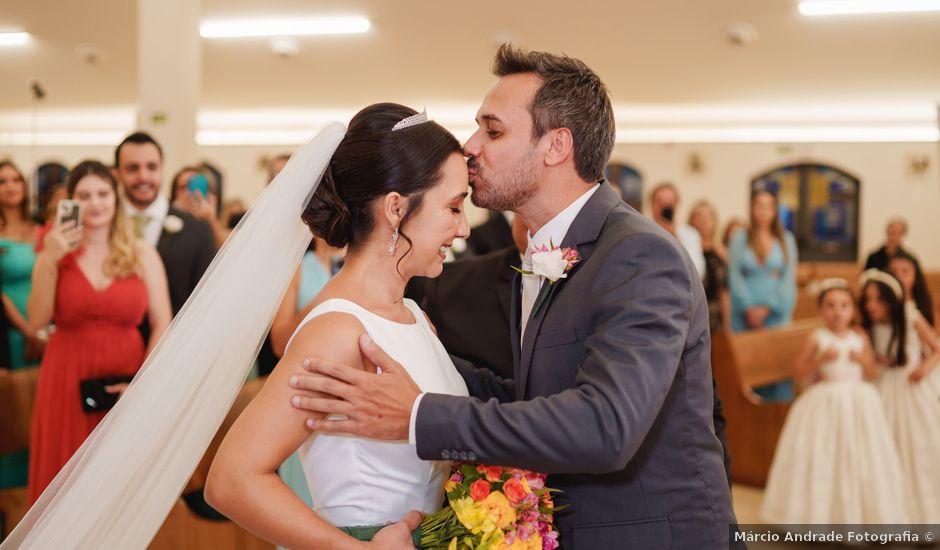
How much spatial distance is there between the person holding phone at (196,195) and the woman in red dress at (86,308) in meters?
0.84

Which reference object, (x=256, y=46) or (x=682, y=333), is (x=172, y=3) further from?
(x=682, y=333)

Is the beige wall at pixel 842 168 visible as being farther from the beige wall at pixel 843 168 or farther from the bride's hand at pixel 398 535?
the bride's hand at pixel 398 535

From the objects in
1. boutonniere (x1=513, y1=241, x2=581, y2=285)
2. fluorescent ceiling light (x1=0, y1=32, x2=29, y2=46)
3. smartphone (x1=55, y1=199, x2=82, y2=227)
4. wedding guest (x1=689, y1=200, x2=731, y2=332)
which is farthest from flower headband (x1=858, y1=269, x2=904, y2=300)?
fluorescent ceiling light (x1=0, y1=32, x2=29, y2=46)

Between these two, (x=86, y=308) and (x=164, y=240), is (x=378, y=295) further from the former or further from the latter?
(x=164, y=240)

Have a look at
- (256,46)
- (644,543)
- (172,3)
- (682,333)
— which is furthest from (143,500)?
(256,46)

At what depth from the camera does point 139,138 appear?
4.28 metres

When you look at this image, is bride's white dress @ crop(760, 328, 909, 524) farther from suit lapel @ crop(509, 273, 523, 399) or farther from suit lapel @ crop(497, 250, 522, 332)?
suit lapel @ crop(509, 273, 523, 399)

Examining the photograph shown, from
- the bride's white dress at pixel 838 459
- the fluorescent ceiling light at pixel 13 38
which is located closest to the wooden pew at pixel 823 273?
the bride's white dress at pixel 838 459

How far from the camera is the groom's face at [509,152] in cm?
212

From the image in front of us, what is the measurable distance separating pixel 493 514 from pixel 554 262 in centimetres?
54

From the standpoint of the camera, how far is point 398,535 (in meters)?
1.83

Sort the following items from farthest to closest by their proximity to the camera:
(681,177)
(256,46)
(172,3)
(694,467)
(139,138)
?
1. (681,177)
2. (256,46)
3. (172,3)
4. (139,138)
5. (694,467)

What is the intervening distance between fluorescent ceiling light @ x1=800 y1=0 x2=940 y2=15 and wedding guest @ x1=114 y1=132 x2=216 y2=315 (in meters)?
6.07

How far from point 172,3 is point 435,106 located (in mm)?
7848
